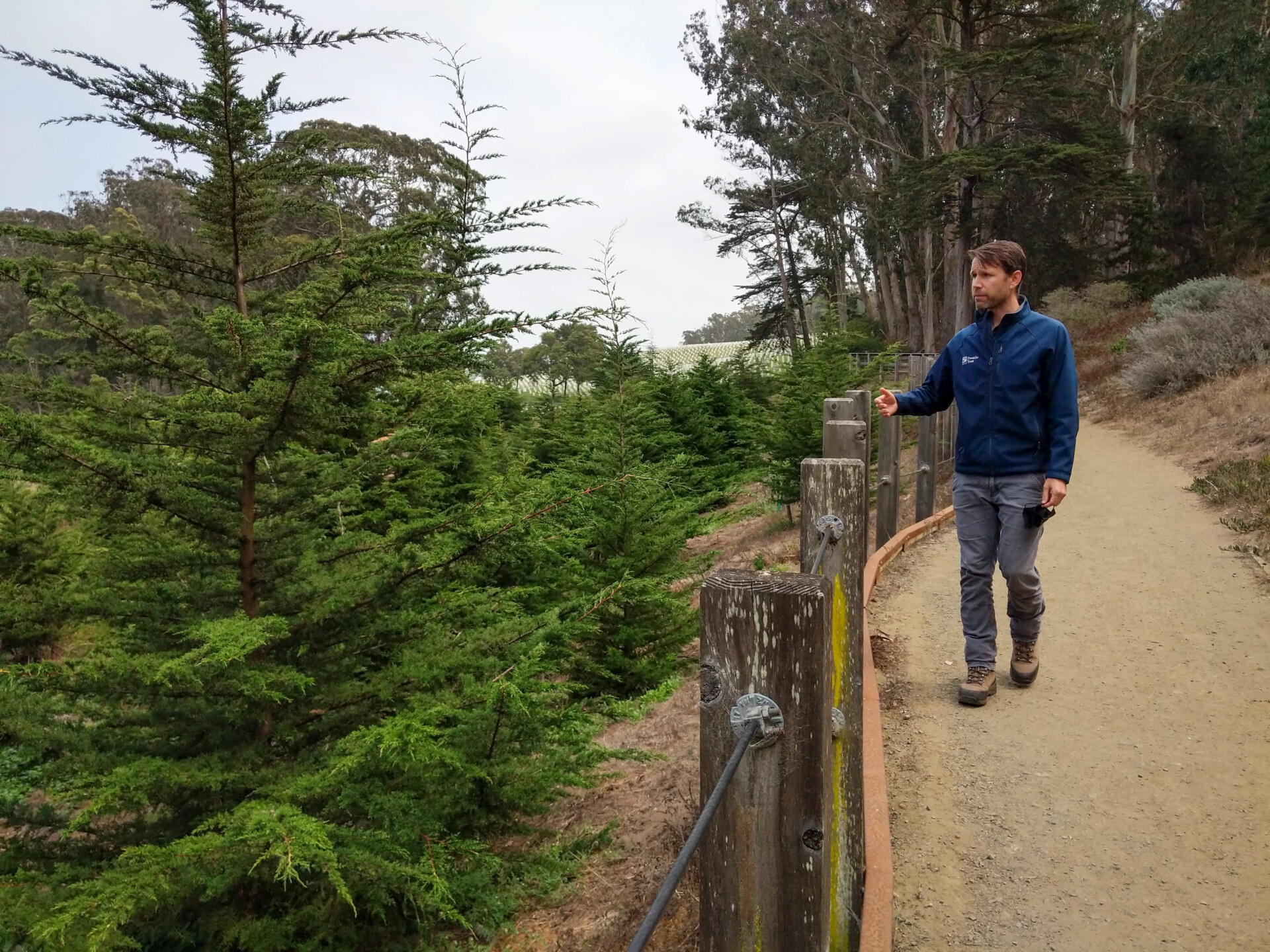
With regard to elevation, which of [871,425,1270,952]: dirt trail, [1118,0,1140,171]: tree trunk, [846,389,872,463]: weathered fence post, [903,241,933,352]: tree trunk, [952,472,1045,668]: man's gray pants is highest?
[1118,0,1140,171]: tree trunk

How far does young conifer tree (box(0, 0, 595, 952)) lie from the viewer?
2.77 m

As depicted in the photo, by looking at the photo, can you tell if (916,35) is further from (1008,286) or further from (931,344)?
(1008,286)

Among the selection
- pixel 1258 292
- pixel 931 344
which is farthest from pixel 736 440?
pixel 931 344

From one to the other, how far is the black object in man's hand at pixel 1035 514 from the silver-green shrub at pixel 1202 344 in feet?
39.1

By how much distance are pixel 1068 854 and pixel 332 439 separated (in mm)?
3122

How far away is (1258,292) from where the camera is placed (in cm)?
1468

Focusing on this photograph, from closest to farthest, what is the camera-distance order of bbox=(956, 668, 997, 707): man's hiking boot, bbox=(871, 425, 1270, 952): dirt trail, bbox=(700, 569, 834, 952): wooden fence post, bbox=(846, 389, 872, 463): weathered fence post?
bbox=(700, 569, 834, 952): wooden fence post, bbox=(871, 425, 1270, 952): dirt trail, bbox=(956, 668, 997, 707): man's hiking boot, bbox=(846, 389, 872, 463): weathered fence post

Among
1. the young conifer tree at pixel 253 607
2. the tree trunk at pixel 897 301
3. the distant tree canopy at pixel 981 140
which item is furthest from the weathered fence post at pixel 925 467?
the tree trunk at pixel 897 301

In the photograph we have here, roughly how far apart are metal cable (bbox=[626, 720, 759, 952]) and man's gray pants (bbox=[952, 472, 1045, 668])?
268 centimetres

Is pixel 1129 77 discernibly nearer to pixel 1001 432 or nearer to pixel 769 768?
pixel 1001 432

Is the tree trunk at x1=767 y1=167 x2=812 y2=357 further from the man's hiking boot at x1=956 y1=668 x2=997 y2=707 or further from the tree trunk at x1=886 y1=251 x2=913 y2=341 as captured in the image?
the man's hiking boot at x1=956 y1=668 x2=997 y2=707

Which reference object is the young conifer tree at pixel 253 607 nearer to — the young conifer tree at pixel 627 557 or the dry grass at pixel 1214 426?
the young conifer tree at pixel 627 557

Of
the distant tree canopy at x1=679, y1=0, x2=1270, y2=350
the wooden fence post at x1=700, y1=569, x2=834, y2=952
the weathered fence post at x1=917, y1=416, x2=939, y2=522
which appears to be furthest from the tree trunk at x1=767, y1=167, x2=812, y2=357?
the wooden fence post at x1=700, y1=569, x2=834, y2=952

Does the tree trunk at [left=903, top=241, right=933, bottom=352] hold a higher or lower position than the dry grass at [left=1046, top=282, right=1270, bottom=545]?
higher
